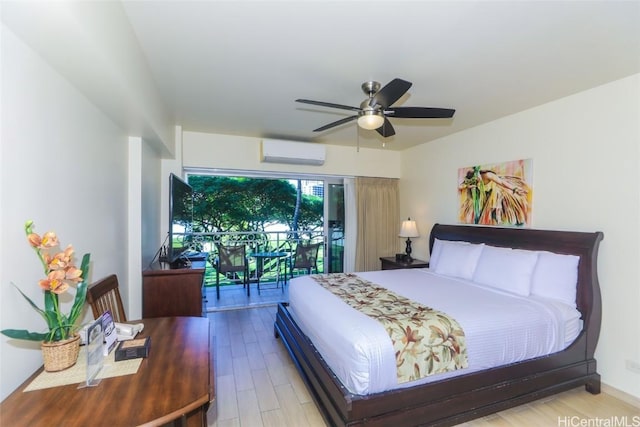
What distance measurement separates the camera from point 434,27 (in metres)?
1.72

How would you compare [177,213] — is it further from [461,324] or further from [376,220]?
[376,220]

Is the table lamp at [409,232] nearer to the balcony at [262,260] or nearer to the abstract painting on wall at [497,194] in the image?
the abstract painting on wall at [497,194]

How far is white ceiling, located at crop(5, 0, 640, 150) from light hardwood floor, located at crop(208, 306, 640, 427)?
221cm

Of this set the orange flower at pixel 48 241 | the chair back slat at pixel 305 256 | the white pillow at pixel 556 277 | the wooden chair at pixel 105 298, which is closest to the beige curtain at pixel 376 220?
the chair back slat at pixel 305 256

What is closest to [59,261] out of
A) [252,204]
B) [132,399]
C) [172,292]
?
[132,399]

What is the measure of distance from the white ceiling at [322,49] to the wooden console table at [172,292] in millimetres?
1288

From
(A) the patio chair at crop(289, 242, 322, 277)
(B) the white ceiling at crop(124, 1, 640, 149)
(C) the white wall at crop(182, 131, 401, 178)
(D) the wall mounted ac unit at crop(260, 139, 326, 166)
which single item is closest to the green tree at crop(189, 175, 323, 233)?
(A) the patio chair at crop(289, 242, 322, 277)

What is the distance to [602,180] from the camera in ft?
8.04

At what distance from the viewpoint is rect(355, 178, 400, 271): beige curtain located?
15.8 feet

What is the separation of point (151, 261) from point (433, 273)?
3.23 metres

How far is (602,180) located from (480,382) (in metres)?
1.93

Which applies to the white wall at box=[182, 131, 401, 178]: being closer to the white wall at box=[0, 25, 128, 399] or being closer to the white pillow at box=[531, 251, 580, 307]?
the white wall at box=[0, 25, 128, 399]

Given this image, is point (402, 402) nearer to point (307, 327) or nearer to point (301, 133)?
point (307, 327)

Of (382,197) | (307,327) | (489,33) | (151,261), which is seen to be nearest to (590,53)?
(489,33)
